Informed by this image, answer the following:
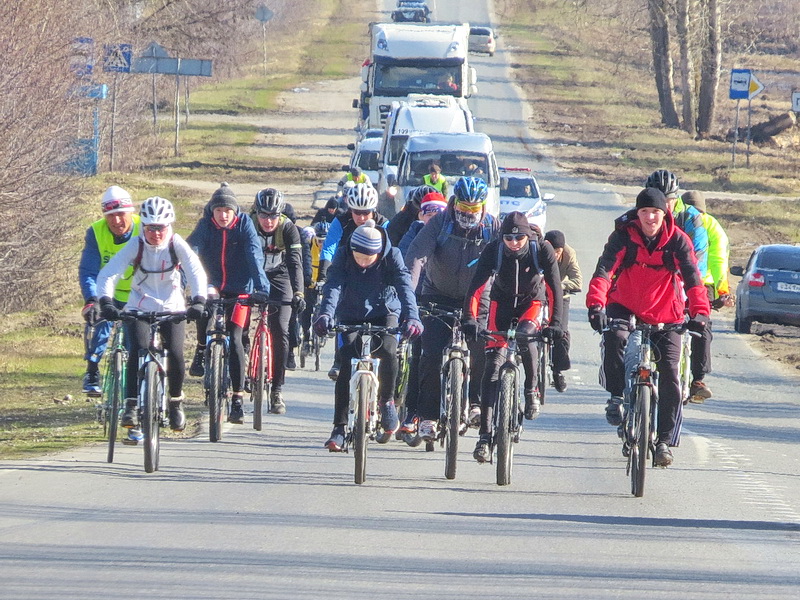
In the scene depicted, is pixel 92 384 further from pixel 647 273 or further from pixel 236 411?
pixel 647 273

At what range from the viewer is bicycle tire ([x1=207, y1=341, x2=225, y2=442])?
1152cm

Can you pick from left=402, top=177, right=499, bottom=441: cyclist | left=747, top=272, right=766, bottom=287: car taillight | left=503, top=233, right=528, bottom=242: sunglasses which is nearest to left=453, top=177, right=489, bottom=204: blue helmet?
left=402, top=177, right=499, bottom=441: cyclist

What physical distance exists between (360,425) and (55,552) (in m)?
2.56

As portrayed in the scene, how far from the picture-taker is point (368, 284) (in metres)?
10.4

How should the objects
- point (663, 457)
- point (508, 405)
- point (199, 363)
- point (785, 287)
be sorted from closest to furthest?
point (663, 457)
point (508, 405)
point (199, 363)
point (785, 287)

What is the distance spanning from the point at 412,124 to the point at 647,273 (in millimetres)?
21096

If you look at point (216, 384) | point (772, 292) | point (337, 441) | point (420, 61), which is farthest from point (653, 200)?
point (420, 61)

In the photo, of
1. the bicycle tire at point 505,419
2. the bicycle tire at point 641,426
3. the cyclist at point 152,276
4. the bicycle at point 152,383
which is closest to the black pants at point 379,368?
the bicycle tire at point 505,419

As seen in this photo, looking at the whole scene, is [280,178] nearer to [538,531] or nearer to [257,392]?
[257,392]

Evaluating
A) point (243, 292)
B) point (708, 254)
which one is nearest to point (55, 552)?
point (243, 292)

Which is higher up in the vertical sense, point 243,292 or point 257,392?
point 243,292

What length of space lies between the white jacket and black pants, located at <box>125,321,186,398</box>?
0.47ft

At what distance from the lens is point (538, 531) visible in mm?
8727

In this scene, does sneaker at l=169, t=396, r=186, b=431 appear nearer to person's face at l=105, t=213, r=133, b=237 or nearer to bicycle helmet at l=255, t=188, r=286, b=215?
person's face at l=105, t=213, r=133, b=237
